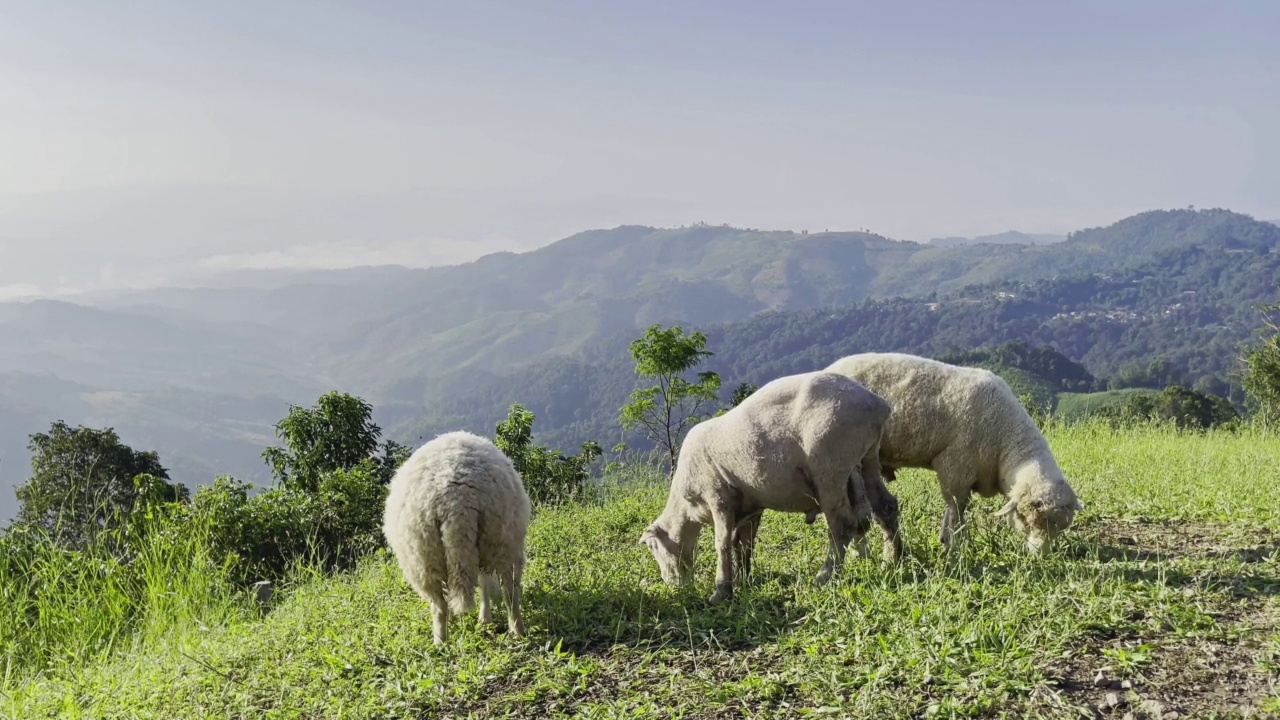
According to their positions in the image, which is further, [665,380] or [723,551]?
[665,380]

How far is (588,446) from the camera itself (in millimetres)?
18828

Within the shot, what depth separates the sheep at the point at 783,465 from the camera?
673 cm

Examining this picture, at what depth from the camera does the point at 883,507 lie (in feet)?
23.3

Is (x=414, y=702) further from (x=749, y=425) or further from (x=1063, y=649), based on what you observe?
(x=1063, y=649)

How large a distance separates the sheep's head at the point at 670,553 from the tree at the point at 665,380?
9896mm

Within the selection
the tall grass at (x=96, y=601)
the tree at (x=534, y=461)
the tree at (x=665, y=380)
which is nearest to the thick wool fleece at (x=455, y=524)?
the tall grass at (x=96, y=601)

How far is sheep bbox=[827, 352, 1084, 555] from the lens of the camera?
24.6ft

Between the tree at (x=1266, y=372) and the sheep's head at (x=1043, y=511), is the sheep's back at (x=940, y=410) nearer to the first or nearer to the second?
the sheep's head at (x=1043, y=511)

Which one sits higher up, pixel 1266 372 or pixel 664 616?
pixel 664 616

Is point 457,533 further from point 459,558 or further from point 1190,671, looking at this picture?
point 1190,671

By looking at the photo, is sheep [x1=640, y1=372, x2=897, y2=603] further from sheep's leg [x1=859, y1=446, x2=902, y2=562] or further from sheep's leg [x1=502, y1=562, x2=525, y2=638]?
sheep's leg [x1=502, y1=562, x2=525, y2=638]

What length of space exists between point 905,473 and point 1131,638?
679 cm

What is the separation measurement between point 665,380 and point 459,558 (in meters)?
13.6

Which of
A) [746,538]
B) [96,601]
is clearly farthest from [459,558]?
[96,601]
